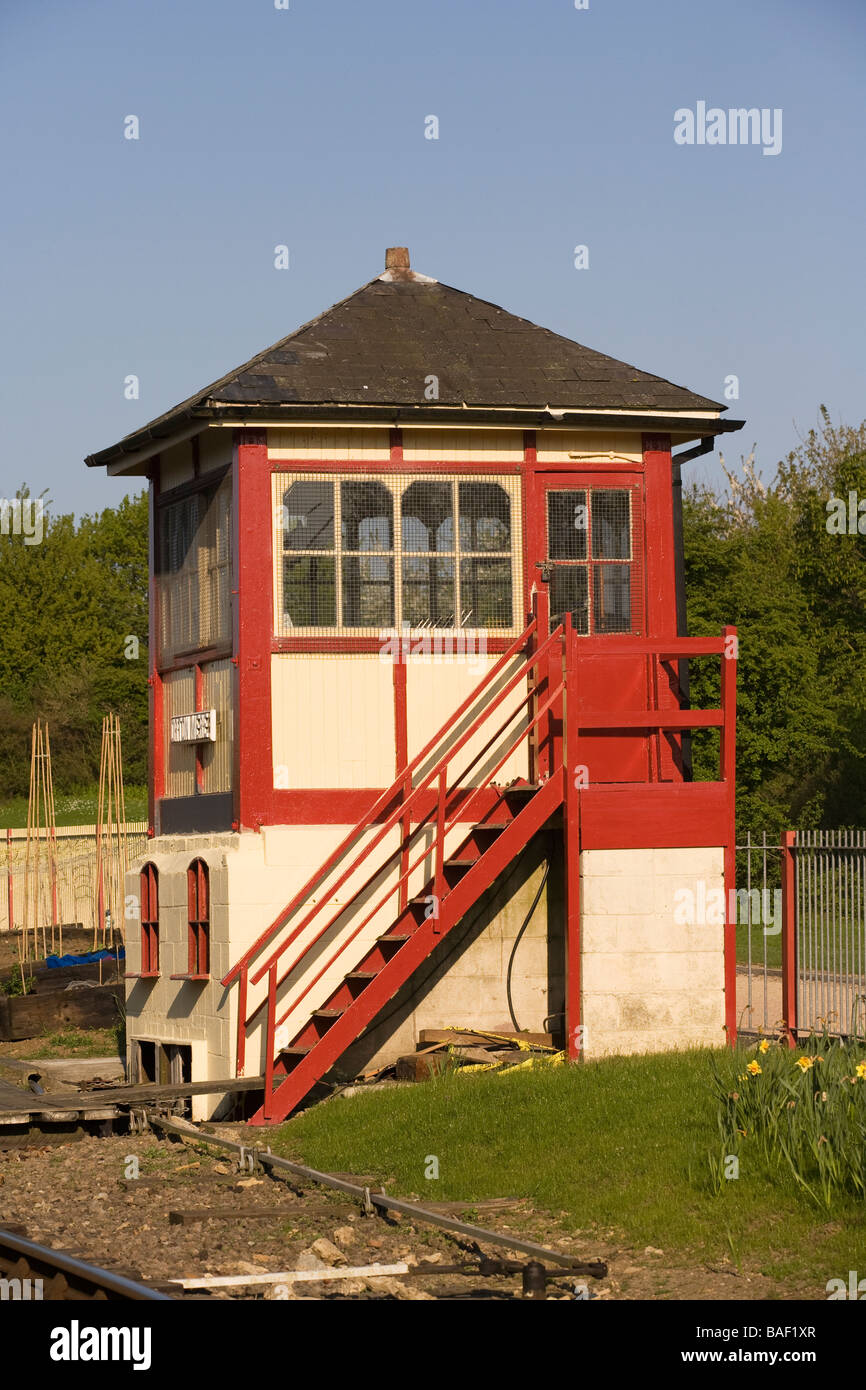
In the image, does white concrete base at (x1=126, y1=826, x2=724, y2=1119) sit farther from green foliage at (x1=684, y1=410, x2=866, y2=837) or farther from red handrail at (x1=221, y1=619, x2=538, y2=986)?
green foliage at (x1=684, y1=410, x2=866, y2=837)

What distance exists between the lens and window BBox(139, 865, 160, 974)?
1808 cm

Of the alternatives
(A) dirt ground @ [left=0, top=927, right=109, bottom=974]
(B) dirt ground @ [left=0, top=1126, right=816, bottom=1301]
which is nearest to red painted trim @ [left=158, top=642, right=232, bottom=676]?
(B) dirt ground @ [left=0, top=1126, right=816, bottom=1301]

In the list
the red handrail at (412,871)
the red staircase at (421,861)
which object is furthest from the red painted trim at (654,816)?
the red handrail at (412,871)

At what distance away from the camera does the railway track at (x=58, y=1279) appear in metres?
8.66

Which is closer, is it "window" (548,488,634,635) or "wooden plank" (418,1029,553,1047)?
"wooden plank" (418,1029,553,1047)

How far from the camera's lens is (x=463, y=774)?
54.4 ft

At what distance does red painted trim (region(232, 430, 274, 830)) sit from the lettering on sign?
0.82 meters

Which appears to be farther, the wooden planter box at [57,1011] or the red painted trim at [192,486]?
the wooden planter box at [57,1011]

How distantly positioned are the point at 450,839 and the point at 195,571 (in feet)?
13.1

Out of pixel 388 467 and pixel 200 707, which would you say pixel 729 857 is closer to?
pixel 388 467

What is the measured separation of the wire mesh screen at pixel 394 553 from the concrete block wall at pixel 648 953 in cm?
298

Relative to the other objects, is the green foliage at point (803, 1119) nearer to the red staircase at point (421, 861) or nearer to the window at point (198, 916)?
the red staircase at point (421, 861)

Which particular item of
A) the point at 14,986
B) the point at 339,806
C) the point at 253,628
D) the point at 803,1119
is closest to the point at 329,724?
the point at 339,806

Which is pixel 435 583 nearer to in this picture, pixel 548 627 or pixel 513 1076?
pixel 548 627
